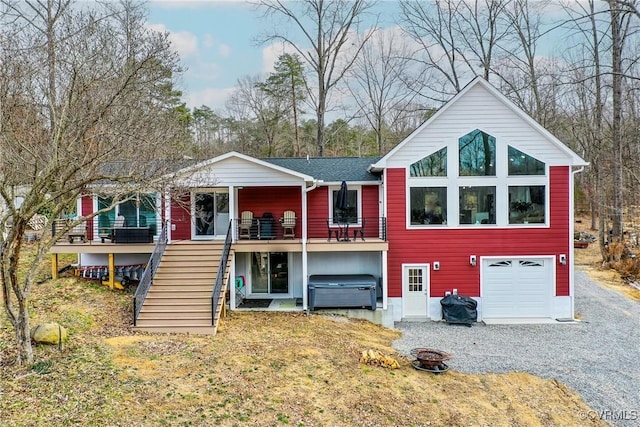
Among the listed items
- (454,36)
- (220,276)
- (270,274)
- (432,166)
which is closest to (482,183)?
(432,166)

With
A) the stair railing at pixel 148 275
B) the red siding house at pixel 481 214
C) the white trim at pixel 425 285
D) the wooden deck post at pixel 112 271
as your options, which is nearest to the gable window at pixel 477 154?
the red siding house at pixel 481 214

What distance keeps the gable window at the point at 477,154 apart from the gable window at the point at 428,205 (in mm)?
1069

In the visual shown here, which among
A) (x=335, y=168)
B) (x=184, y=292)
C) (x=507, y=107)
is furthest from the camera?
(x=335, y=168)

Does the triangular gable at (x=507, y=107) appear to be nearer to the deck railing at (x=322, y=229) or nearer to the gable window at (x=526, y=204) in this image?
the gable window at (x=526, y=204)

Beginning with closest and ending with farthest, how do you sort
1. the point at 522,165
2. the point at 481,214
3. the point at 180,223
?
1. the point at 522,165
2. the point at 481,214
3. the point at 180,223

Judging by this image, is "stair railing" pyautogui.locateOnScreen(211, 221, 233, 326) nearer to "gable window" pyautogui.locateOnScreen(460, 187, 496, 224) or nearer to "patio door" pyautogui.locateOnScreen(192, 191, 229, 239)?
"patio door" pyautogui.locateOnScreen(192, 191, 229, 239)

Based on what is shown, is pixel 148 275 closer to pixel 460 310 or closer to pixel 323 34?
pixel 460 310

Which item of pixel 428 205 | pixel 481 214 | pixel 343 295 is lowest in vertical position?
pixel 343 295

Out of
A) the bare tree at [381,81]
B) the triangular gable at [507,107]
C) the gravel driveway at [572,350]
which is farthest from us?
the bare tree at [381,81]

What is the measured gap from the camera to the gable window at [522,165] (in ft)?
43.3

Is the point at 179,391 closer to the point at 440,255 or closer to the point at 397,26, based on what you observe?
the point at 440,255

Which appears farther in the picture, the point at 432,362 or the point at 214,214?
the point at 214,214

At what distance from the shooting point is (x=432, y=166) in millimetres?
13336

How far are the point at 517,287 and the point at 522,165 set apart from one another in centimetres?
397
